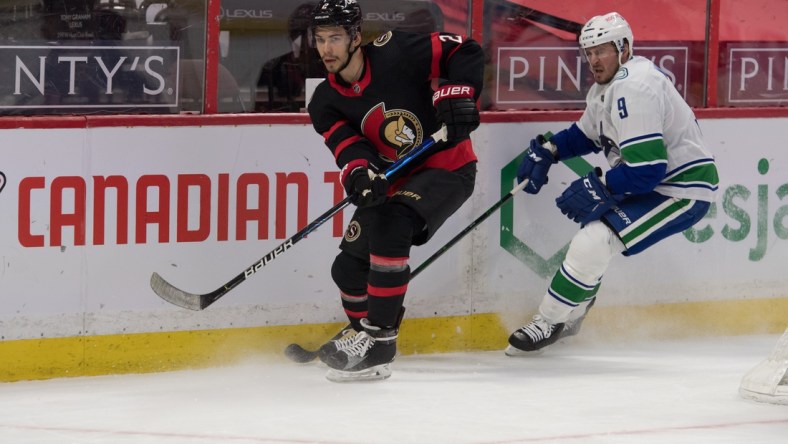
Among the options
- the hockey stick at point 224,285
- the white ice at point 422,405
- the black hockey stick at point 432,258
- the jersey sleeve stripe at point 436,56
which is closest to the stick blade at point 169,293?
the hockey stick at point 224,285

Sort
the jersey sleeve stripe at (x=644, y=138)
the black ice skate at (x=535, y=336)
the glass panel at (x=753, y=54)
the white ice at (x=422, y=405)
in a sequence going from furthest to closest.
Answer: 1. the glass panel at (x=753, y=54)
2. the black ice skate at (x=535, y=336)
3. the jersey sleeve stripe at (x=644, y=138)
4. the white ice at (x=422, y=405)

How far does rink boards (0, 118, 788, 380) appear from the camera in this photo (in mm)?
4156

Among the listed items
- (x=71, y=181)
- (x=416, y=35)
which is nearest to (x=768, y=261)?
(x=416, y=35)

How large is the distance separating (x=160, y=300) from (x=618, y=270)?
1613mm

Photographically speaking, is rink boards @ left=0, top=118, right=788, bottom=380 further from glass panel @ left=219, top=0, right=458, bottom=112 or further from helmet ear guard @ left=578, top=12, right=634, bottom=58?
helmet ear guard @ left=578, top=12, right=634, bottom=58

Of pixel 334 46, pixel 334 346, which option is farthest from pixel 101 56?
pixel 334 346

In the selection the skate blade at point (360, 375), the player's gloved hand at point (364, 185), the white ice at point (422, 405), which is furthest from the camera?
the skate blade at point (360, 375)

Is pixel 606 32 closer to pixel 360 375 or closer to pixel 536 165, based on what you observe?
pixel 536 165

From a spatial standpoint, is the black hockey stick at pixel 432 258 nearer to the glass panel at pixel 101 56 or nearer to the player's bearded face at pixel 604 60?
the player's bearded face at pixel 604 60

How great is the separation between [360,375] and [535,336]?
694 mm

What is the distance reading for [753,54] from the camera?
5.27m

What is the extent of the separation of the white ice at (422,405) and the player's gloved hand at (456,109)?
733 millimetres

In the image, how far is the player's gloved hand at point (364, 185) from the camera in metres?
4.07

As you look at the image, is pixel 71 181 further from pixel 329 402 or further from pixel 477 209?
pixel 477 209
